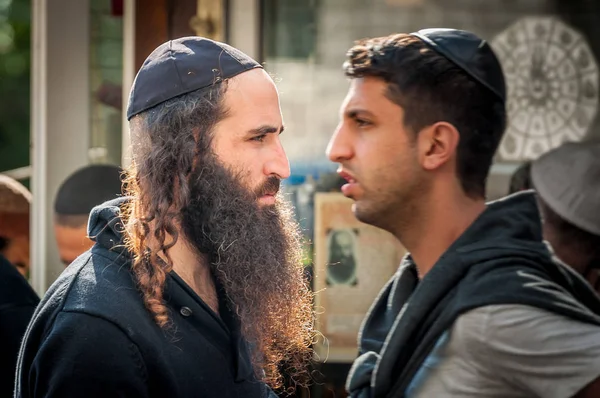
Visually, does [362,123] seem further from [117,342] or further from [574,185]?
[574,185]

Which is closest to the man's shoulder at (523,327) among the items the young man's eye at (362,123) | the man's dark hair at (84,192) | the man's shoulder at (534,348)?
the man's shoulder at (534,348)

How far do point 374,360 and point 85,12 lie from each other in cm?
337

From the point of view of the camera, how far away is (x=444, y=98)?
280cm

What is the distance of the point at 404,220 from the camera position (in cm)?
285

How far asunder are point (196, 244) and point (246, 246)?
0.15 metres

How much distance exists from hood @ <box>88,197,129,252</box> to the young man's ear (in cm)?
83

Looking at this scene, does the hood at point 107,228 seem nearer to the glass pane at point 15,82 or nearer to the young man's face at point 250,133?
the young man's face at point 250,133

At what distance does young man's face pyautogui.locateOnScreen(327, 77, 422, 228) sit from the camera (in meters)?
2.81

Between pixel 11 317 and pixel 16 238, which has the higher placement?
pixel 11 317

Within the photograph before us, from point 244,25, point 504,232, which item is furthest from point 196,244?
point 244,25

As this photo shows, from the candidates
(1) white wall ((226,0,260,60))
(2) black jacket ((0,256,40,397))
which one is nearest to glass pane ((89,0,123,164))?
(1) white wall ((226,0,260,60))

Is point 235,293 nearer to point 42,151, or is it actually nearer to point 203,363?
point 203,363

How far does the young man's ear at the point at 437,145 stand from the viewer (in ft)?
9.18

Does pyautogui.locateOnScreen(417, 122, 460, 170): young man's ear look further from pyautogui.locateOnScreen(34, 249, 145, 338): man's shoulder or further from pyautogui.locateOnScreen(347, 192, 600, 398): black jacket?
pyautogui.locateOnScreen(34, 249, 145, 338): man's shoulder
